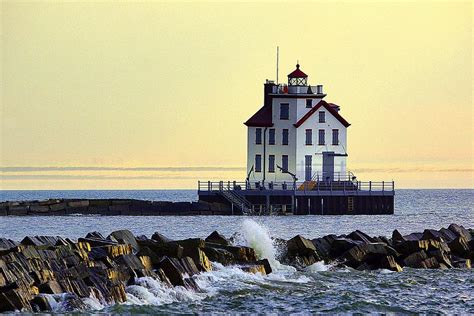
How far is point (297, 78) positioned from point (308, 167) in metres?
5.32

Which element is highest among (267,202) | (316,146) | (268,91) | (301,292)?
(268,91)

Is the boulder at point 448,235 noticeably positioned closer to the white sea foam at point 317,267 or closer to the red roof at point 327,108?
the white sea foam at point 317,267

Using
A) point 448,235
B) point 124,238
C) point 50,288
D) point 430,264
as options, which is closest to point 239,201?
point 448,235

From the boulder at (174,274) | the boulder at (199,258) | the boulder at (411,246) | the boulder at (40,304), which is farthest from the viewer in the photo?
the boulder at (411,246)

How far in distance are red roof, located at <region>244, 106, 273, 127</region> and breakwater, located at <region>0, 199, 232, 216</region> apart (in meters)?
5.63

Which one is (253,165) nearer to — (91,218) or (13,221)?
(91,218)

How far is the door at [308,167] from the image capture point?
68.6 metres

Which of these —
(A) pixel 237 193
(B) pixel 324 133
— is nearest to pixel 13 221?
(A) pixel 237 193

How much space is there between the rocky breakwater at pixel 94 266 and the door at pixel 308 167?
38.0m

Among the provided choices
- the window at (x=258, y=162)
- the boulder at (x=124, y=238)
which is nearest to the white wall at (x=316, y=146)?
the window at (x=258, y=162)

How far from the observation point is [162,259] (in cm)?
2648

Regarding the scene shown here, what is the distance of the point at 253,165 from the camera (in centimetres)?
6931

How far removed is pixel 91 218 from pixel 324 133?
13984 millimetres

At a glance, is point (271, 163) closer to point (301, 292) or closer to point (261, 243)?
point (261, 243)
